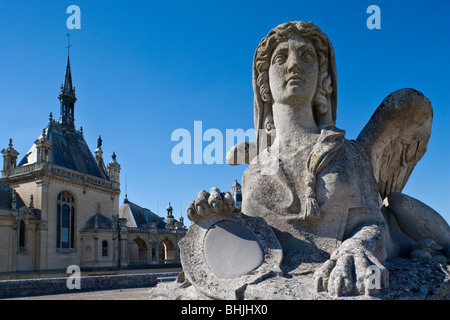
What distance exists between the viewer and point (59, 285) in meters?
8.09

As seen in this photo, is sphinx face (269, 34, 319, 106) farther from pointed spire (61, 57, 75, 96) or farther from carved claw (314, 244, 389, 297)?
pointed spire (61, 57, 75, 96)

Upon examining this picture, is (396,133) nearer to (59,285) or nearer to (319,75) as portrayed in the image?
(319,75)

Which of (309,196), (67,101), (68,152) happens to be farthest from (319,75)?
(67,101)

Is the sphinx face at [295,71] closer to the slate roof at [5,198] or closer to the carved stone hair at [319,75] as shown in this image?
the carved stone hair at [319,75]

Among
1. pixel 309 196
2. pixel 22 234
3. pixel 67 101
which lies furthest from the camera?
pixel 67 101

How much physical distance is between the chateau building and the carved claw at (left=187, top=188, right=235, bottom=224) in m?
30.4

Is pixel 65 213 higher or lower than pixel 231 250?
higher

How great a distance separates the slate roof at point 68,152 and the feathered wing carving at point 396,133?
3678 centimetres

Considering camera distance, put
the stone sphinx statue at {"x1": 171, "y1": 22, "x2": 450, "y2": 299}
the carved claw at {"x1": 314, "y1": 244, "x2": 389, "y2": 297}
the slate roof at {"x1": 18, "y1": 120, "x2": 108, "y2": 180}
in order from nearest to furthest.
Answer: the carved claw at {"x1": 314, "y1": 244, "x2": 389, "y2": 297}, the stone sphinx statue at {"x1": 171, "y1": 22, "x2": 450, "y2": 299}, the slate roof at {"x1": 18, "y1": 120, "x2": 108, "y2": 180}

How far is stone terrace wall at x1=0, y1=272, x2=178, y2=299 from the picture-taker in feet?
24.6

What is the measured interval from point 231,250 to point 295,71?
164cm

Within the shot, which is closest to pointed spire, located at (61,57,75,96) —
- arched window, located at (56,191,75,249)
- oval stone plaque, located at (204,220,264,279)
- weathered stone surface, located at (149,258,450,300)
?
arched window, located at (56,191,75,249)

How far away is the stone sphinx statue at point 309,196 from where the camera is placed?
3.05 meters

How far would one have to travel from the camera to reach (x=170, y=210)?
56156 millimetres
